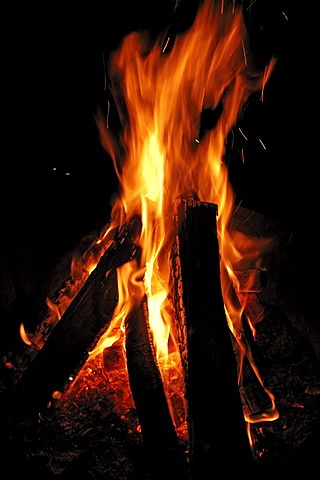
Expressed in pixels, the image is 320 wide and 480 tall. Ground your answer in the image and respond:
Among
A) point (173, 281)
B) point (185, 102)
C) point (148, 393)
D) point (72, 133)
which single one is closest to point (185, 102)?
point (185, 102)

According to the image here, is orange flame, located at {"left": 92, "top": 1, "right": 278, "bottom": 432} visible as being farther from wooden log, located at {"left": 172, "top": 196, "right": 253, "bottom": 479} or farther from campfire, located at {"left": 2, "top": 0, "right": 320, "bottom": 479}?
wooden log, located at {"left": 172, "top": 196, "right": 253, "bottom": 479}

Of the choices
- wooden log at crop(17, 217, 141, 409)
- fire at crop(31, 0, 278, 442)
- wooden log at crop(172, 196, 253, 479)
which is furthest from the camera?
fire at crop(31, 0, 278, 442)

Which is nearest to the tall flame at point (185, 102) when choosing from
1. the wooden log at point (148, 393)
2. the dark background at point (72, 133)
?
the dark background at point (72, 133)

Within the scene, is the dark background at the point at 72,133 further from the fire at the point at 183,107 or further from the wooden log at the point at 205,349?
the wooden log at the point at 205,349

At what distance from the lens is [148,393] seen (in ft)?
5.49

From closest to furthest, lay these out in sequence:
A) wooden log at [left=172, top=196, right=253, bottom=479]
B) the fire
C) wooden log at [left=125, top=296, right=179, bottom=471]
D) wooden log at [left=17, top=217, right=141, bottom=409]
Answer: wooden log at [left=172, top=196, right=253, bottom=479], wooden log at [left=125, top=296, right=179, bottom=471], wooden log at [left=17, top=217, right=141, bottom=409], the fire

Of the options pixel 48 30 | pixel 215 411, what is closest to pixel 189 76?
pixel 48 30

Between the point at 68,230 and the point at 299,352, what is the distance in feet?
6.10

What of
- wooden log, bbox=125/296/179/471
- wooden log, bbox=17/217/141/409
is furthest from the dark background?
wooden log, bbox=125/296/179/471

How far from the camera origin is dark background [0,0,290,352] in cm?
254

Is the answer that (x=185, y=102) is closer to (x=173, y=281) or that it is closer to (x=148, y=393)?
(x=173, y=281)

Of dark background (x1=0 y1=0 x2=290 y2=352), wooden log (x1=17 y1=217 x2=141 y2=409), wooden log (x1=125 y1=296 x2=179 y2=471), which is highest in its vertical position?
dark background (x1=0 y1=0 x2=290 y2=352)

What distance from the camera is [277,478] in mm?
1521

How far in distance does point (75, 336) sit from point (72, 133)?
5.33ft
